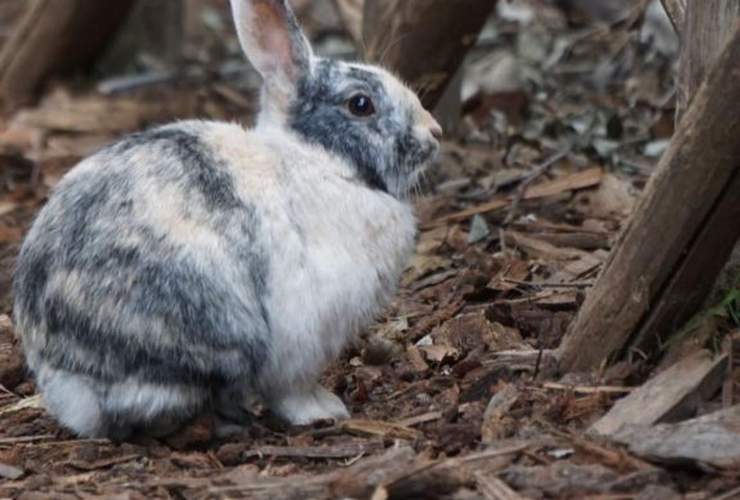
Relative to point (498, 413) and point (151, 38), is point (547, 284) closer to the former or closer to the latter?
point (498, 413)

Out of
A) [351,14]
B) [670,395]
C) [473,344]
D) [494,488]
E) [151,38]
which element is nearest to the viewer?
[494,488]

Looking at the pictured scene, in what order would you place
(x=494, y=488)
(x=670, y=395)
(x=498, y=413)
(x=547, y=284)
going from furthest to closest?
(x=547, y=284) → (x=498, y=413) → (x=670, y=395) → (x=494, y=488)

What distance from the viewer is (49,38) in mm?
8828

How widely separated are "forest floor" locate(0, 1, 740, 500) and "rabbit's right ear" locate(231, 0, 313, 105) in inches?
37.9

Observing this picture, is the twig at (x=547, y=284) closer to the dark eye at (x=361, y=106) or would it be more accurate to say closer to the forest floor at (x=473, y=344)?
the forest floor at (x=473, y=344)

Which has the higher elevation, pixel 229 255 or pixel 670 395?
pixel 229 255

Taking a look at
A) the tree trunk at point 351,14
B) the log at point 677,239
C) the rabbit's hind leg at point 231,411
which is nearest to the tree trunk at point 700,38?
the log at point 677,239

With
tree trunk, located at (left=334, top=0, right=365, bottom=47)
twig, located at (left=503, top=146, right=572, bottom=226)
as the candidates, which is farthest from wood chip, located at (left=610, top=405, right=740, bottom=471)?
tree trunk, located at (left=334, top=0, right=365, bottom=47)

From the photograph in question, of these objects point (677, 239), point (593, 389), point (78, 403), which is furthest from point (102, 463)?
point (677, 239)

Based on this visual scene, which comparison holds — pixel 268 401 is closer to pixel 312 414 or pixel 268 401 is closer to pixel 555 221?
pixel 312 414

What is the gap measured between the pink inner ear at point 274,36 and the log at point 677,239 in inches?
48.7

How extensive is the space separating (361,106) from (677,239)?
1160 millimetres

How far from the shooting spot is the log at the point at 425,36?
634cm

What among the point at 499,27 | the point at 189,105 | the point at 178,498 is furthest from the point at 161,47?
the point at 178,498
